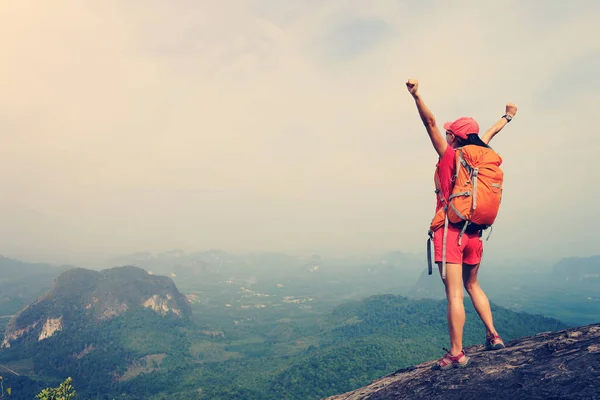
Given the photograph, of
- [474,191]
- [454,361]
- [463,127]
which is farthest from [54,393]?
[463,127]


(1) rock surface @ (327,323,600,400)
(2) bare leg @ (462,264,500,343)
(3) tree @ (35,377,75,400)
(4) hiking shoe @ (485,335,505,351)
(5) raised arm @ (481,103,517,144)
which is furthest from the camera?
(3) tree @ (35,377,75,400)

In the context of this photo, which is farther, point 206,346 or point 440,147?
point 206,346

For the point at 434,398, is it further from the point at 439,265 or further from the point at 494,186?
the point at 494,186

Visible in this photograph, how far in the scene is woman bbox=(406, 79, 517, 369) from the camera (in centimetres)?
597

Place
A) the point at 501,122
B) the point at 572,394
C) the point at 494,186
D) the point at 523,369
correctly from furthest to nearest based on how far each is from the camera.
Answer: the point at 501,122 → the point at 494,186 → the point at 523,369 → the point at 572,394

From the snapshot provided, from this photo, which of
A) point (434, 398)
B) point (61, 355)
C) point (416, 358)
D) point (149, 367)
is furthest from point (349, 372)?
point (61, 355)

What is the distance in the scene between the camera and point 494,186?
19.4ft

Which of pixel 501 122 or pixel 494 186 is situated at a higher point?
pixel 501 122

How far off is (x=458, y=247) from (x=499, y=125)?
3.46 metres

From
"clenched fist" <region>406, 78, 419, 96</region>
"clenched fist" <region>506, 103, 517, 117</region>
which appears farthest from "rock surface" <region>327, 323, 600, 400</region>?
"clenched fist" <region>406, 78, 419, 96</region>

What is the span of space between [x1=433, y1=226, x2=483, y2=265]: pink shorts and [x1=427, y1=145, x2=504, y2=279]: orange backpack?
124 millimetres

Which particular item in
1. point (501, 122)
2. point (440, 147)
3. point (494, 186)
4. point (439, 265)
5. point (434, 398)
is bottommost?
point (434, 398)

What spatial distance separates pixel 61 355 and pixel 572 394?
8778 inches

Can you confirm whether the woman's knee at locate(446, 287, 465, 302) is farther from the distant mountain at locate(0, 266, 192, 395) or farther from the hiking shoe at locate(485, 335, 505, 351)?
the distant mountain at locate(0, 266, 192, 395)
